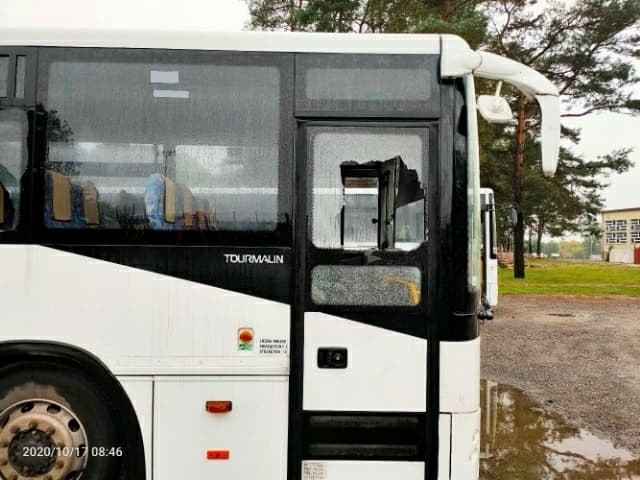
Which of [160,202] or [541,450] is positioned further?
[541,450]

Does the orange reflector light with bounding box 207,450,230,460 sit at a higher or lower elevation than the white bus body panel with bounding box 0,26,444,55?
lower

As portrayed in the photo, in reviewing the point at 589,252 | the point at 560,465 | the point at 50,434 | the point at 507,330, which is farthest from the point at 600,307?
the point at 589,252

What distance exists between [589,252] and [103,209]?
8856cm

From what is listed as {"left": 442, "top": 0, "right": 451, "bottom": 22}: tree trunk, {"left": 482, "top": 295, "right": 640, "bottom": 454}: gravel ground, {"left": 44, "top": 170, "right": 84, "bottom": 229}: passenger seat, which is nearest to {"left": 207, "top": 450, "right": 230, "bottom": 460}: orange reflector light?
{"left": 44, "top": 170, "right": 84, "bottom": 229}: passenger seat

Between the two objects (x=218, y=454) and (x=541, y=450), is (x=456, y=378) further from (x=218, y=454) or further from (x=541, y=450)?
(x=541, y=450)

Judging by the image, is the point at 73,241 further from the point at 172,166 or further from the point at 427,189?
the point at 427,189

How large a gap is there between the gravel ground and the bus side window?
609 centimetres

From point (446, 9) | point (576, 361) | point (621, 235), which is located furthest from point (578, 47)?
point (621, 235)

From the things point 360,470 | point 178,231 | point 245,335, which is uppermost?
point 178,231

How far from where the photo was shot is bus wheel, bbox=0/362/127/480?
351 cm

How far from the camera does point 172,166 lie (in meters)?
3.61

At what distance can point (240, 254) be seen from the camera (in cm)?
357

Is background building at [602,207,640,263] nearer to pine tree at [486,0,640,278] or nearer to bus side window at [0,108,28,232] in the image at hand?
pine tree at [486,0,640,278]

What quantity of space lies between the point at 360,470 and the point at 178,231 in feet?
6.19
